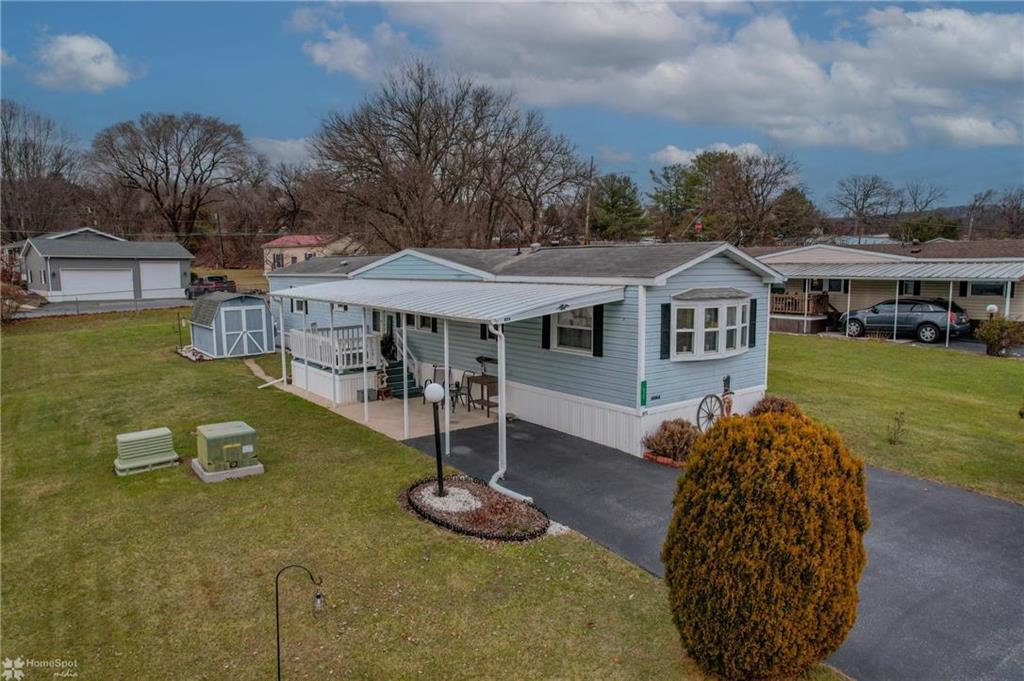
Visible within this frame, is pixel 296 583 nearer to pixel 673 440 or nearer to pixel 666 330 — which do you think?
pixel 673 440

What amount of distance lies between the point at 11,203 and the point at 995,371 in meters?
62.3

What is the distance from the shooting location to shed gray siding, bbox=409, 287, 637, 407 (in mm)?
9875

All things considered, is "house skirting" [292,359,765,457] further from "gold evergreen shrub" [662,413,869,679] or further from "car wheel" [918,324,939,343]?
"car wheel" [918,324,939,343]

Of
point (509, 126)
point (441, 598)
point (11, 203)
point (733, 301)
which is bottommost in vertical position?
point (441, 598)

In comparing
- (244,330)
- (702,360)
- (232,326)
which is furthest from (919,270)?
(232,326)

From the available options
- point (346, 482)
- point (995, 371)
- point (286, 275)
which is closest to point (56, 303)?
point (286, 275)

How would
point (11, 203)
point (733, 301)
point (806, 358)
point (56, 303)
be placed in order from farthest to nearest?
point (11, 203) → point (56, 303) → point (806, 358) → point (733, 301)

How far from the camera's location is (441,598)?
566 cm

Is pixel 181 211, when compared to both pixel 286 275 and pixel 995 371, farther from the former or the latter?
pixel 995 371

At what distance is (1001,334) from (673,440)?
615 inches

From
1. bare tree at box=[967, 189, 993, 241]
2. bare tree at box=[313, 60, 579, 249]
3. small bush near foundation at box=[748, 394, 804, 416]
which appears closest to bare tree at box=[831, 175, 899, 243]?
bare tree at box=[967, 189, 993, 241]

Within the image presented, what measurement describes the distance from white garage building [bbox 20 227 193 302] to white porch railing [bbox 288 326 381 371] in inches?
1078

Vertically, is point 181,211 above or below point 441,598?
above

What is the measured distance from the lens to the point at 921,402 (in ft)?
44.4
